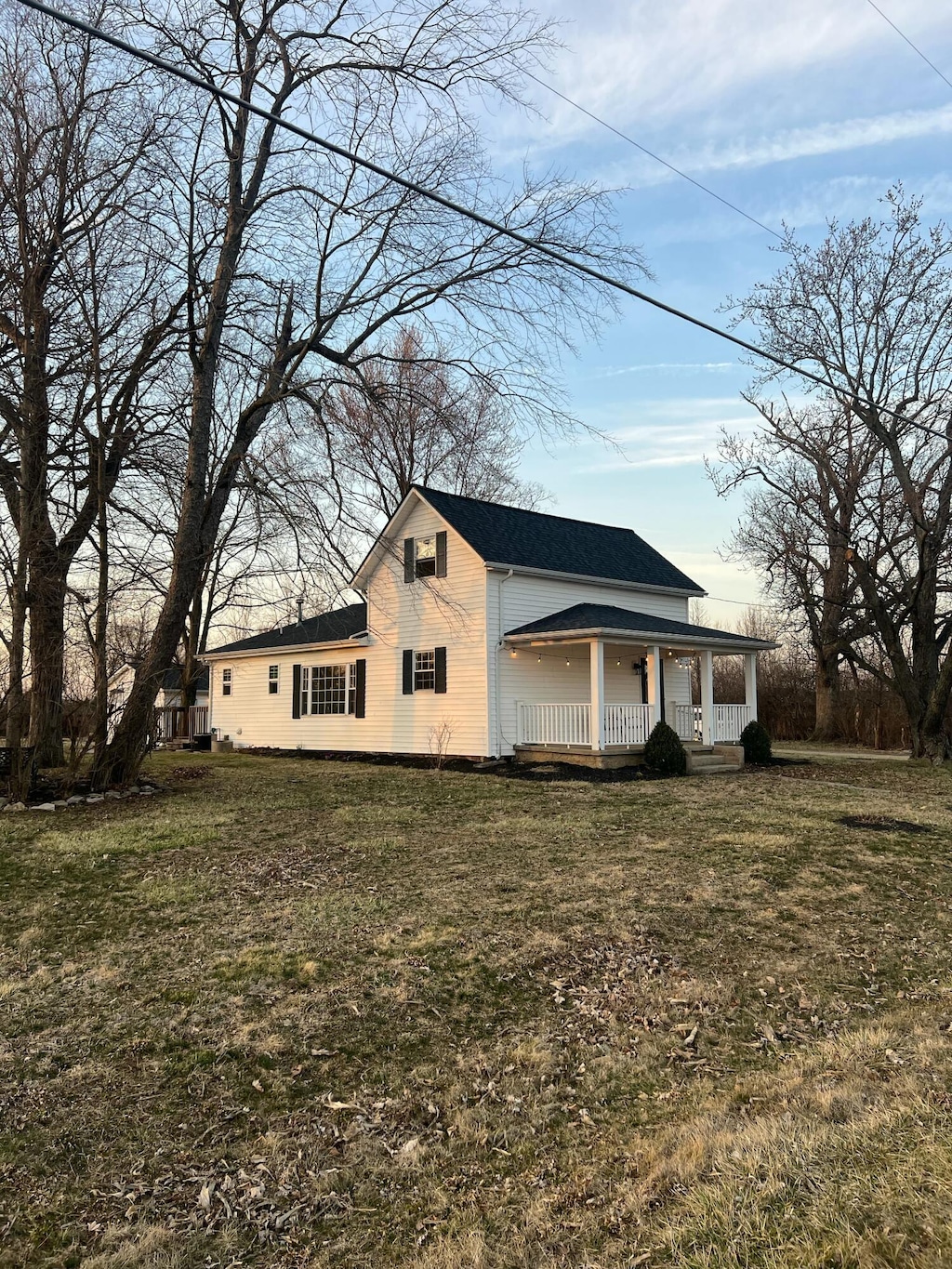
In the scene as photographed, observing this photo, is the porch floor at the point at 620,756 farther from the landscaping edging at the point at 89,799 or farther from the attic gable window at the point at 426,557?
the landscaping edging at the point at 89,799

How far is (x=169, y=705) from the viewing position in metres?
28.0

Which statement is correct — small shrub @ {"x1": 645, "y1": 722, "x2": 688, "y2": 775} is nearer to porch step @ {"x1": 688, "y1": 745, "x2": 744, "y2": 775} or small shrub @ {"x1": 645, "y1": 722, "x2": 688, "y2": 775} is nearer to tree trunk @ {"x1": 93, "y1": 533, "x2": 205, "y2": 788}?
porch step @ {"x1": 688, "y1": 745, "x2": 744, "y2": 775}

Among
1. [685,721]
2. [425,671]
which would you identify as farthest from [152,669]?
[685,721]

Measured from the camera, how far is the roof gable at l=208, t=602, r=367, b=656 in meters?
20.9

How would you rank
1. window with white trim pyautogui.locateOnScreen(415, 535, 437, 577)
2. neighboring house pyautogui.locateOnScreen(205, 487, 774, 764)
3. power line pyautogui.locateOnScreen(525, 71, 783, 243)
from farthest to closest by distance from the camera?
window with white trim pyautogui.locateOnScreen(415, 535, 437, 577)
neighboring house pyautogui.locateOnScreen(205, 487, 774, 764)
power line pyautogui.locateOnScreen(525, 71, 783, 243)

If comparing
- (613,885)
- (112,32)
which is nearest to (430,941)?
(613,885)

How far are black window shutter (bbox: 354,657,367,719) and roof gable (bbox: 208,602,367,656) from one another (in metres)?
0.76

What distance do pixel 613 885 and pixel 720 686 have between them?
28.3 metres

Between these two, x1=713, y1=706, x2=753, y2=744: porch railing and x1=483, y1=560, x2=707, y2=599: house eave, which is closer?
x1=483, y1=560, x2=707, y2=599: house eave

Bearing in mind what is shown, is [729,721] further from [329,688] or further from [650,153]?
[650,153]

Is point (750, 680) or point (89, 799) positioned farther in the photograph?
point (750, 680)

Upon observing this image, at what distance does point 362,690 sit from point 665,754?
7.99 metres

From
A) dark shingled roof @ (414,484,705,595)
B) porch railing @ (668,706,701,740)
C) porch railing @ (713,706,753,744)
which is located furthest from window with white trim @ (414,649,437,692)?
porch railing @ (713,706,753,744)

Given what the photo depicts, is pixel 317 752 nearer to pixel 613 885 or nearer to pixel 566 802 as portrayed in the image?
pixel 566 802
